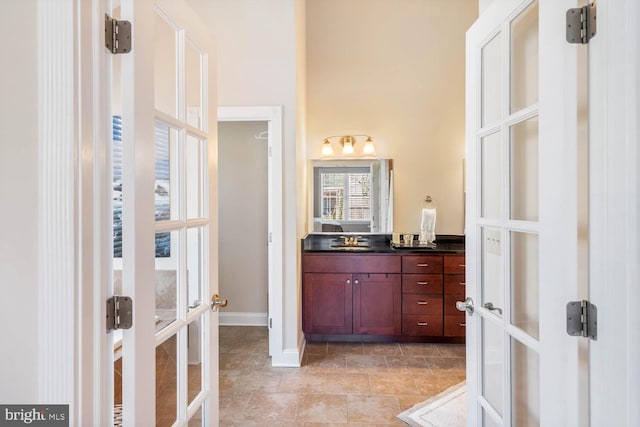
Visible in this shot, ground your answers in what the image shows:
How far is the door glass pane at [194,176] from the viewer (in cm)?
129

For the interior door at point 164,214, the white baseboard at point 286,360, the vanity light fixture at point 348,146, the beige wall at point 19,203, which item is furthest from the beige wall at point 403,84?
the beige wall at point 19,203

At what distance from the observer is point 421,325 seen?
10.4 feet

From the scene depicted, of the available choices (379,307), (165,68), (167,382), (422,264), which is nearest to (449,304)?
(422,264)

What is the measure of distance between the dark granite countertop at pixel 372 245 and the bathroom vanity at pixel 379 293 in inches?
1.4

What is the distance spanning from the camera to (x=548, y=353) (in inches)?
37.9

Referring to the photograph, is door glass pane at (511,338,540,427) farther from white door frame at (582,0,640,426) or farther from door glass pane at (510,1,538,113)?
door glass pane at (510,1,538,113)

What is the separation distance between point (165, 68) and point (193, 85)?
17 cm

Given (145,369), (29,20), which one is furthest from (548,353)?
(29,20)

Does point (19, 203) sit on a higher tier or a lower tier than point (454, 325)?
higher

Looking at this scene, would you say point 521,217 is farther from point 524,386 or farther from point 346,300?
point 346,300

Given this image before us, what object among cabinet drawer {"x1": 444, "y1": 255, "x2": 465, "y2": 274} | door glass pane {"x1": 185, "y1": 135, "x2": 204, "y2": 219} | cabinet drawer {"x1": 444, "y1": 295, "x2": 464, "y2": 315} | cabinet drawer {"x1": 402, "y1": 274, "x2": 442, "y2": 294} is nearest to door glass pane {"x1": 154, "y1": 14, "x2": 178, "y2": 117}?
door glass pane {"x1": 185, "y1": 135, "x2": 204, "y2": 219}

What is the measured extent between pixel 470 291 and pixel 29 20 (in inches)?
66.5

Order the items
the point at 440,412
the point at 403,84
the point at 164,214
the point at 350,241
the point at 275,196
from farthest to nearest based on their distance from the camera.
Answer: the point at 403,84
the point at 350,241
the point at 275,196
the point at 440,412
the point at 164,214

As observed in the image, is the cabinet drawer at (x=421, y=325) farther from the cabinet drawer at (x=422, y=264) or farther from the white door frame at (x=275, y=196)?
the white door frame at (x=275, y=196)
